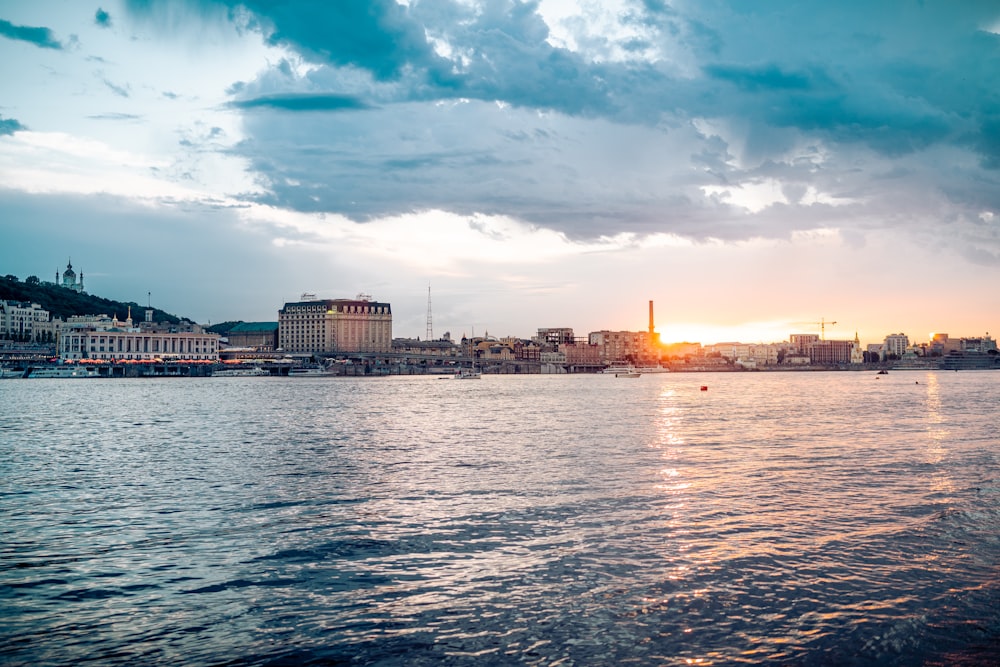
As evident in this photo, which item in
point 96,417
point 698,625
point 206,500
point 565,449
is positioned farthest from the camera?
point 96,417

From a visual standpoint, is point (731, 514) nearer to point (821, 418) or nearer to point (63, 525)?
point (63, 525)

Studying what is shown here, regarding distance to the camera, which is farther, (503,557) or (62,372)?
(62,372)

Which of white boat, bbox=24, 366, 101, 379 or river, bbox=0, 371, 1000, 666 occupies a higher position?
white boat, bbox=24, 366, 101, 379

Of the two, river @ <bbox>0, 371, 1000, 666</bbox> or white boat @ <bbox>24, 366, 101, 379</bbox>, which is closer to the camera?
river @ <bbox>0, 371, 1000, 666</bbox>

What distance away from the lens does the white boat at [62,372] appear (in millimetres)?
181625

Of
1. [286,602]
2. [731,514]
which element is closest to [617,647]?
[286,602]

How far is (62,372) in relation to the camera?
186000 mm

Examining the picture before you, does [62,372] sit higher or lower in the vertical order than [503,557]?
higher

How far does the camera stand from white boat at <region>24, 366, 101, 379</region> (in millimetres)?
181625

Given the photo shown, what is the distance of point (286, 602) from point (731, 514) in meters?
11.9

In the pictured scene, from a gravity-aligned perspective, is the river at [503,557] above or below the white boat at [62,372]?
below

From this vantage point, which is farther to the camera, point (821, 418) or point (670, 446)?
point (821, 418)

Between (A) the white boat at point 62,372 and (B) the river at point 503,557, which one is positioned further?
(A) the white boat at point 62,372

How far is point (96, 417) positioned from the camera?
202 feet
